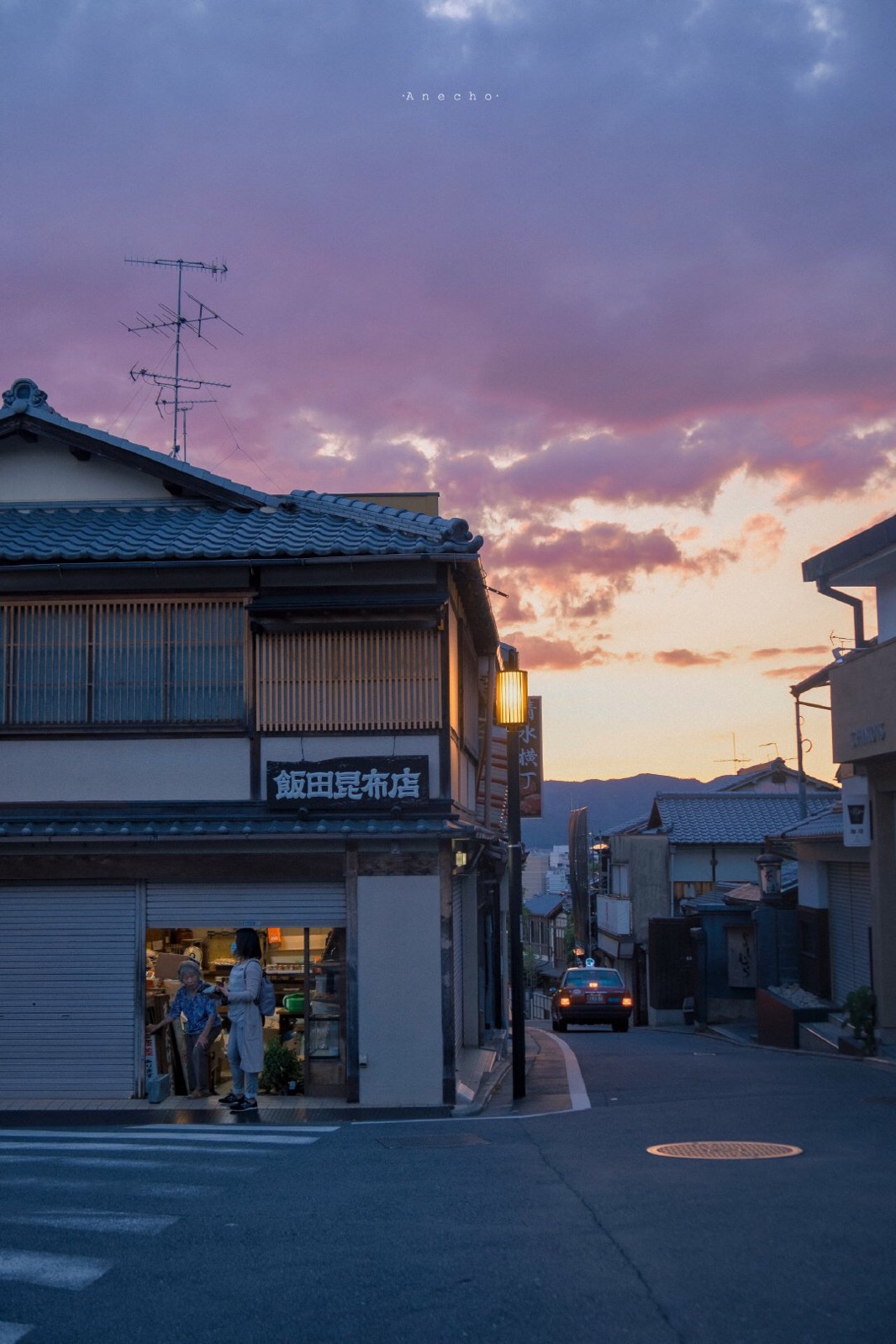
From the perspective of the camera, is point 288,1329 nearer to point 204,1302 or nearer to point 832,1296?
point 204,1302

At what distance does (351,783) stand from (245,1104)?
3860mm

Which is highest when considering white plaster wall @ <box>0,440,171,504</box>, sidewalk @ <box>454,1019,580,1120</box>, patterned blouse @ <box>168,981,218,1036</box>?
white plaster wall @ <box>0,440,171,504</box>

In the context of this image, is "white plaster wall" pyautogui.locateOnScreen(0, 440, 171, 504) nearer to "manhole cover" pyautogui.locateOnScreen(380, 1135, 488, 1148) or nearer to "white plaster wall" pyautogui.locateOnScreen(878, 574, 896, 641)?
"manhole cover" pyautogui.locateOnScreen(380, 1135, 488, 1148)

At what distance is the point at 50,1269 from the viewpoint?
6875 millimetres

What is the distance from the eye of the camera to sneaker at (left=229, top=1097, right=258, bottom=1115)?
1462 centimetres

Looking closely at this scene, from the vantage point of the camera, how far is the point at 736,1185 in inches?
345

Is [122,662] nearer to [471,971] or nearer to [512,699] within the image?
[512,699]

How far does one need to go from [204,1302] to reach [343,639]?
1064cm

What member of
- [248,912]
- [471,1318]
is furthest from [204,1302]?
[248,912]

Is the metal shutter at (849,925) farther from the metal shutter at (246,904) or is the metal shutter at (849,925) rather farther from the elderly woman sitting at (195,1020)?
the elderly woman sitting at (195,1020)

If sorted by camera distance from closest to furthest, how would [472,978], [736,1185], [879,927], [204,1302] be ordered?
[204,1302] < [736,1185] < [879,927] < [472,978]

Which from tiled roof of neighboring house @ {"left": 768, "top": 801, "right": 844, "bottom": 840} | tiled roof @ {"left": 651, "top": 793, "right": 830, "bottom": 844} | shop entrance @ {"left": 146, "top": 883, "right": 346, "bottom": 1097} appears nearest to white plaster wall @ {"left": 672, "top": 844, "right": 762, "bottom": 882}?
tiled roof @ {"left": 651, "top": 793, "right": 830, "bottom": 844}

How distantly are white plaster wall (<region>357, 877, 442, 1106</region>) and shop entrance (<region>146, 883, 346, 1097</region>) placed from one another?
14.7 inches

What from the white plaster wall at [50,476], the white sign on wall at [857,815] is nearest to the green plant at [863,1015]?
the white sign on wall at [857,815]
